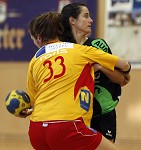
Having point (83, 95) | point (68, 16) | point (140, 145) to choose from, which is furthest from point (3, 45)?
point (83, 95)

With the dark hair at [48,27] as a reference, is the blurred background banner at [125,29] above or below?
below

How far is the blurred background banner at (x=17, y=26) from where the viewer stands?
6598mm

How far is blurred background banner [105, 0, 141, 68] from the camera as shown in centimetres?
611

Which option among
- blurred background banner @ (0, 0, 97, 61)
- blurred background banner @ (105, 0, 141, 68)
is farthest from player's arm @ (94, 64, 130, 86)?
blurred background banner @ (0, 0, 97, 61)

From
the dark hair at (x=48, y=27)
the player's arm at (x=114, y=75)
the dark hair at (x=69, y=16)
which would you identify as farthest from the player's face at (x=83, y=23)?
the player's arm at (x=114, y=75)

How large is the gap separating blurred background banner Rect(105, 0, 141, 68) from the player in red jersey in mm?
3155

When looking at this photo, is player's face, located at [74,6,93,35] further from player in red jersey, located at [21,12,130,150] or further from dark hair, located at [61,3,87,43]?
player in red jersey, located at [21,12,130,150]

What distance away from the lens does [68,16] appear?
325cm

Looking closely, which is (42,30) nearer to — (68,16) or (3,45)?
(68,16)

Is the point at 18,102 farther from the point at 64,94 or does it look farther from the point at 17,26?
the point at 17,26

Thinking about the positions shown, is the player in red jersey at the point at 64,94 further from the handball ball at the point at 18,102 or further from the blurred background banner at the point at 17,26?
the blurred background banner at the point at 17,26

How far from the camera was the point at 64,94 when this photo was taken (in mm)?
2855

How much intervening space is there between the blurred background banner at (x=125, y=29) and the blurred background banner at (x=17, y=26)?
865 millimetres

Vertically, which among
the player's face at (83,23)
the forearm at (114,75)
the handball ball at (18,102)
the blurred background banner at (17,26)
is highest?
the player's face at (83,23)
